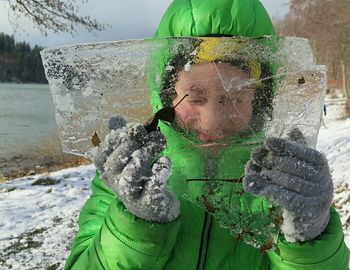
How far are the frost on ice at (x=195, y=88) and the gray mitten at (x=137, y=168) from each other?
210 mm

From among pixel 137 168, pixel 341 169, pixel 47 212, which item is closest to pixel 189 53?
pixel 137 168

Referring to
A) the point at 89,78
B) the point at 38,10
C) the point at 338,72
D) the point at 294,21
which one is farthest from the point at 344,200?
the point at 338,72

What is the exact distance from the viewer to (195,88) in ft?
3.99

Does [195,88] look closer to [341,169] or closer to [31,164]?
[341,169]

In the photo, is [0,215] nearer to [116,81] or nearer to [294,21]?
[116,81]

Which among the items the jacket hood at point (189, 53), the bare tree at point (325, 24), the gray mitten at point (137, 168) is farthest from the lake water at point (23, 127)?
the gray mitten at point (137, 168)

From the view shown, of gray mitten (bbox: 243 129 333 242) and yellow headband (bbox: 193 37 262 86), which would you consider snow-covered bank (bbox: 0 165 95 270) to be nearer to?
yellow headband (bbox: 193 37 262 86)

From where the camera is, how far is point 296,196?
37.0 inches

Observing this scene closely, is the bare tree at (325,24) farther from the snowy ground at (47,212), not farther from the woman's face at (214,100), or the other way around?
the woman's face at (214,100)

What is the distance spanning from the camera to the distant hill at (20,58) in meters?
3.03

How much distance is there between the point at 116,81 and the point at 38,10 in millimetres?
5721

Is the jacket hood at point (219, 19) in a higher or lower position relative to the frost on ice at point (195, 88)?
higher

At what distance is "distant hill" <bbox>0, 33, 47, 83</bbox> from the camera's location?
3.03 meters

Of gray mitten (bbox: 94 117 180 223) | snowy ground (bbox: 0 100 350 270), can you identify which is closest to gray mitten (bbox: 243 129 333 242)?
gray mitten (bbox: 94 117 180 223)
